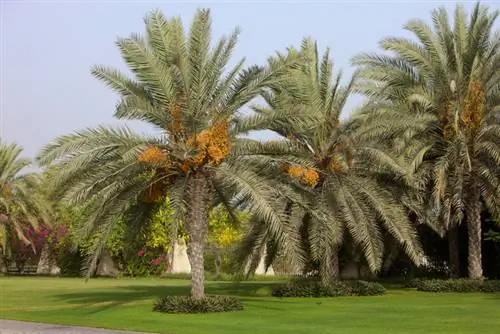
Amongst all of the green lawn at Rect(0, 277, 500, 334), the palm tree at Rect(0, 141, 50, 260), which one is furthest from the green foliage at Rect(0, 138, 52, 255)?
the green lawn at Rect(0, 277, 500, 334)

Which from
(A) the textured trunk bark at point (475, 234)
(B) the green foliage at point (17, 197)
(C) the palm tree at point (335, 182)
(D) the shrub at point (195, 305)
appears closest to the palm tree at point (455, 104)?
(A) the textured trunk bark at point (475, 234)

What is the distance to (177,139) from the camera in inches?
737

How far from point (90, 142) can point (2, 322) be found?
4948mm

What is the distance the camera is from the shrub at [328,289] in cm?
2441

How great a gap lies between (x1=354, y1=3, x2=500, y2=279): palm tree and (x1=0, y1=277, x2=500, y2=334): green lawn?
3.86m

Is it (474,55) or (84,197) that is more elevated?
(474,55)

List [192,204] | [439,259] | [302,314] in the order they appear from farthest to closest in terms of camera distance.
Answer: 1. [439,259]
2. [192,204]
3. [302,314]

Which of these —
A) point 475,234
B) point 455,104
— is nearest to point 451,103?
point 455,104

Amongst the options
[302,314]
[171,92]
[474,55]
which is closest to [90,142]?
[171,92]

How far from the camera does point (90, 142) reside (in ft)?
59.1

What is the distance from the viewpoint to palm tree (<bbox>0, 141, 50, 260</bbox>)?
46688 mm

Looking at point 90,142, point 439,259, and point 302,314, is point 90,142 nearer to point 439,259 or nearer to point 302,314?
point 302,314

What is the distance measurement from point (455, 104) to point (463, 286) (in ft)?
21.9

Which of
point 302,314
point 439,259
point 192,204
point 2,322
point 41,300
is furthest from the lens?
point 439,259
